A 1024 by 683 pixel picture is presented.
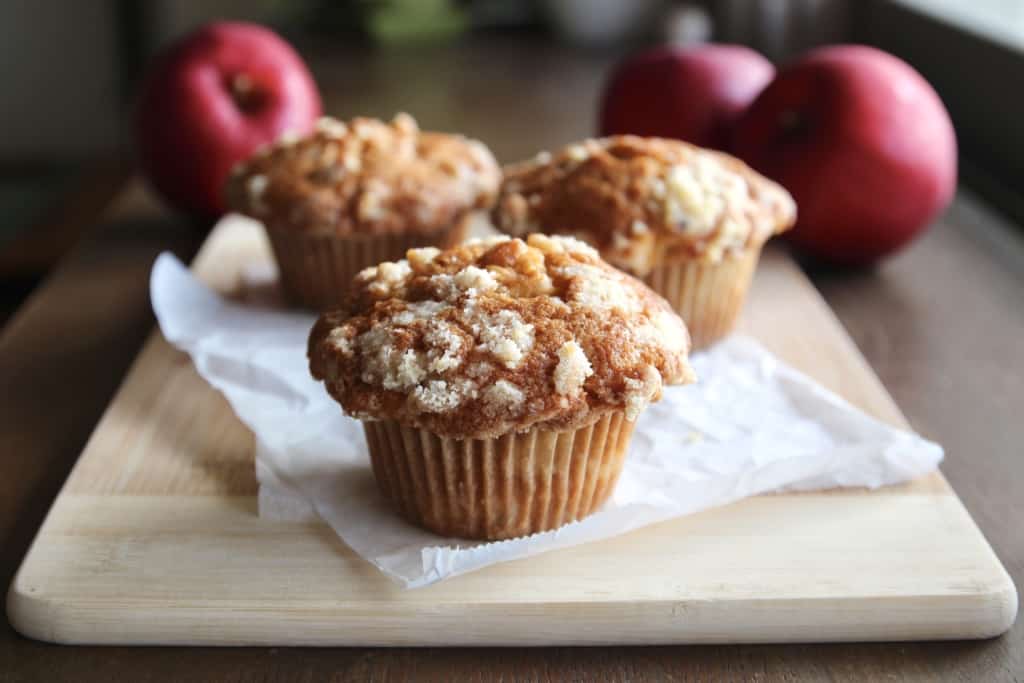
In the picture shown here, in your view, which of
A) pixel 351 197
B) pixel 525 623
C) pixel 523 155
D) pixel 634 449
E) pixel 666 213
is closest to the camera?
pixel 525 623

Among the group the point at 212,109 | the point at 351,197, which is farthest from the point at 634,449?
the point at 212,109

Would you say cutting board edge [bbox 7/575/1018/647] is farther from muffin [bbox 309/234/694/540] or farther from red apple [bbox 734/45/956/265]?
red apple [bbox 734/45/956/265]

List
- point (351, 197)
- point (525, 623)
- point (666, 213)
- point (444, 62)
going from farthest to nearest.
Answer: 1. point (444, 62)
2. point (351, 197)
3. point (666, 213)
4. point (525, 623)

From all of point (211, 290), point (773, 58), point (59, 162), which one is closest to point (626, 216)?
point (211, 290)

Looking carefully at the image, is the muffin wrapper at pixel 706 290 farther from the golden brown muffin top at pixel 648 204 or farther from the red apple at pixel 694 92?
the red apple at pixel 694 92

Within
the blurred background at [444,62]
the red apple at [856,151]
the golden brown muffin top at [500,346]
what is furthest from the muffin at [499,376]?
the blurred background at [444,62]

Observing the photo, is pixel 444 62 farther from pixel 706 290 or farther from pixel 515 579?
pixel 515 579

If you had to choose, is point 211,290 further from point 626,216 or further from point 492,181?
point 626,216
